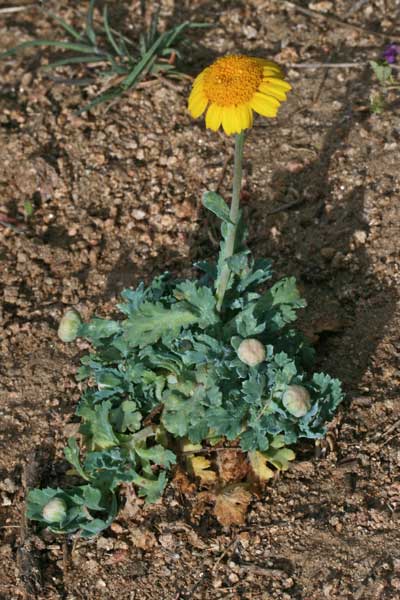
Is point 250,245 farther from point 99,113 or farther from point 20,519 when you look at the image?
point 20,519

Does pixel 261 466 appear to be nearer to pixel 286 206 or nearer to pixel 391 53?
pixel 286 206

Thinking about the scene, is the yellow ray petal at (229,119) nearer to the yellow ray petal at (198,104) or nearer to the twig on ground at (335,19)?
the yellow ray petal at (198,104)

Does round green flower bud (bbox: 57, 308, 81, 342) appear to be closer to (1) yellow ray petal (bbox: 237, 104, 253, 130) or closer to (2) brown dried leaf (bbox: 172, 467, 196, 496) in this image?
(2) brown dried leaf (bbox: 172, 467, 196, 496)

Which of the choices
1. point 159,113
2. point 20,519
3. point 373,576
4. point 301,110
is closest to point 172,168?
point 159,113

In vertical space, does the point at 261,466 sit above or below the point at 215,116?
below

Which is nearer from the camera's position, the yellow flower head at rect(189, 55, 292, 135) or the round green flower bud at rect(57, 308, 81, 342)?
the yellow flower head at rect(189, 55, 292, 135)

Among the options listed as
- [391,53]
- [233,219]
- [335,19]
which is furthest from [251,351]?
[335,19]

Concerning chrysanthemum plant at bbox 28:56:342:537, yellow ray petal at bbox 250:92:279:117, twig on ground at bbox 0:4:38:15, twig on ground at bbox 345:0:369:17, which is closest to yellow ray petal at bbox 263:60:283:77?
yellow ray petal at bbox 250:92:279:117
